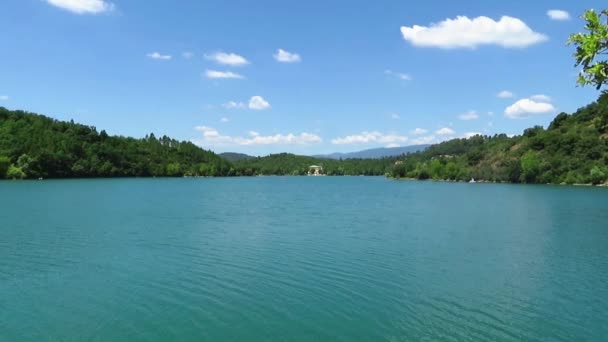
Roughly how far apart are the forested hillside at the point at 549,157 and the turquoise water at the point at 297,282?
318ft

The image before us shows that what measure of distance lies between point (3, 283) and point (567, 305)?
76.6 feet

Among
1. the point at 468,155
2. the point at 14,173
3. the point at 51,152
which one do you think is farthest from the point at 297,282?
the point at 468,155

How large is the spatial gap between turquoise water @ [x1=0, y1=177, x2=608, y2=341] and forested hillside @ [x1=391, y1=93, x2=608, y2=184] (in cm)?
9706

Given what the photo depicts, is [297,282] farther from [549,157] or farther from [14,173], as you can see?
[549,157]

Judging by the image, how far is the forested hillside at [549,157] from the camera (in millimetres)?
129625

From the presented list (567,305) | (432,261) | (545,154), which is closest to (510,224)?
(432,261)

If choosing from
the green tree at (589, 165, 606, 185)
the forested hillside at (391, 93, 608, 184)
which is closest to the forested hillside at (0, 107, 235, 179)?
the forested hillside at (391, 93, 608, 184)

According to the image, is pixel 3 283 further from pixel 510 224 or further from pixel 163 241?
pixel 510 224

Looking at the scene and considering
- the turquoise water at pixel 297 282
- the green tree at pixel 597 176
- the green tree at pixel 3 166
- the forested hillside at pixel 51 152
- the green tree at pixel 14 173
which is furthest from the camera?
the forested hillside at pixel 51 152

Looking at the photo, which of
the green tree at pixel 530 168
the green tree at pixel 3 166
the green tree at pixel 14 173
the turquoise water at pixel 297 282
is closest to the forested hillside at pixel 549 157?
the green tree at pixel 530 168

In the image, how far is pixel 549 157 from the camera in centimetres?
14412

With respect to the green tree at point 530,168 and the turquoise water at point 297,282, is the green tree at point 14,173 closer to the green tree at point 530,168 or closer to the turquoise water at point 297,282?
the turquoise water at point 297,282

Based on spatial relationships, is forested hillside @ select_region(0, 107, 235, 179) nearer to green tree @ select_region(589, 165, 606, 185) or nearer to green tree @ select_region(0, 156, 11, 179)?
green tree @ select_region(0, 156, 11, 179)

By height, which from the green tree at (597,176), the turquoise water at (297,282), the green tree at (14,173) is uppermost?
the green tree at (597,176)
